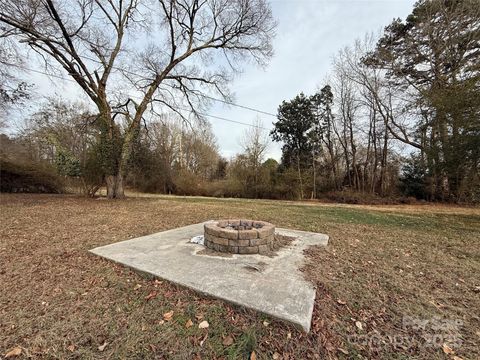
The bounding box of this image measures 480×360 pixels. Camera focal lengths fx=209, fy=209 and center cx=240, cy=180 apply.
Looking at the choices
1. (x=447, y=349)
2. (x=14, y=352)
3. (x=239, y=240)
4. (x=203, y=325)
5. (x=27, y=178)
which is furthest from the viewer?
(x=27, y=178)

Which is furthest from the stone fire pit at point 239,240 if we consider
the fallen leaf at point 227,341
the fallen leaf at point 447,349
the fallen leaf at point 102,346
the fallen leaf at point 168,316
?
the fallen leaf at point 447,349

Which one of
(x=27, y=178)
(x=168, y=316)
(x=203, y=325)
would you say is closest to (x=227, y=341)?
(x=203, y=325)

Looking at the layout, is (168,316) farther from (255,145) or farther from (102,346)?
(255,145)

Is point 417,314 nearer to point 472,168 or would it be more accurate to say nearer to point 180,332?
point 180,332

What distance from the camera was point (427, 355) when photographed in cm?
152

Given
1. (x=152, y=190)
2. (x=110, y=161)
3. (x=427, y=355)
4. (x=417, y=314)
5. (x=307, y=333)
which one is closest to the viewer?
(x=427, y=355)

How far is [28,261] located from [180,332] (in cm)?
266

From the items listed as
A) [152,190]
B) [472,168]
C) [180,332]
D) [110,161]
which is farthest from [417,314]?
[152,190]

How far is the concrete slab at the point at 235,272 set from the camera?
6.28 ft

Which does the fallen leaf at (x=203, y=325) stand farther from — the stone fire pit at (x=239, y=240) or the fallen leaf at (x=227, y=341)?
the stone fire pit at (x=239, y=240)

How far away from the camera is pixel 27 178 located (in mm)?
12109

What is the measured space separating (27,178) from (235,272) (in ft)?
51.2

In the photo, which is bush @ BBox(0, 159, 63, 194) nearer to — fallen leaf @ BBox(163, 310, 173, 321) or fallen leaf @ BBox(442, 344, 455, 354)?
fallen leaf @ BBox(163, 310, 173, 321)

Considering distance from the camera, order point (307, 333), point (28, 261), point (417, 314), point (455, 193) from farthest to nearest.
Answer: point (455, 193) → point (28, 261) → point (417, 314) → point (307, 333)
